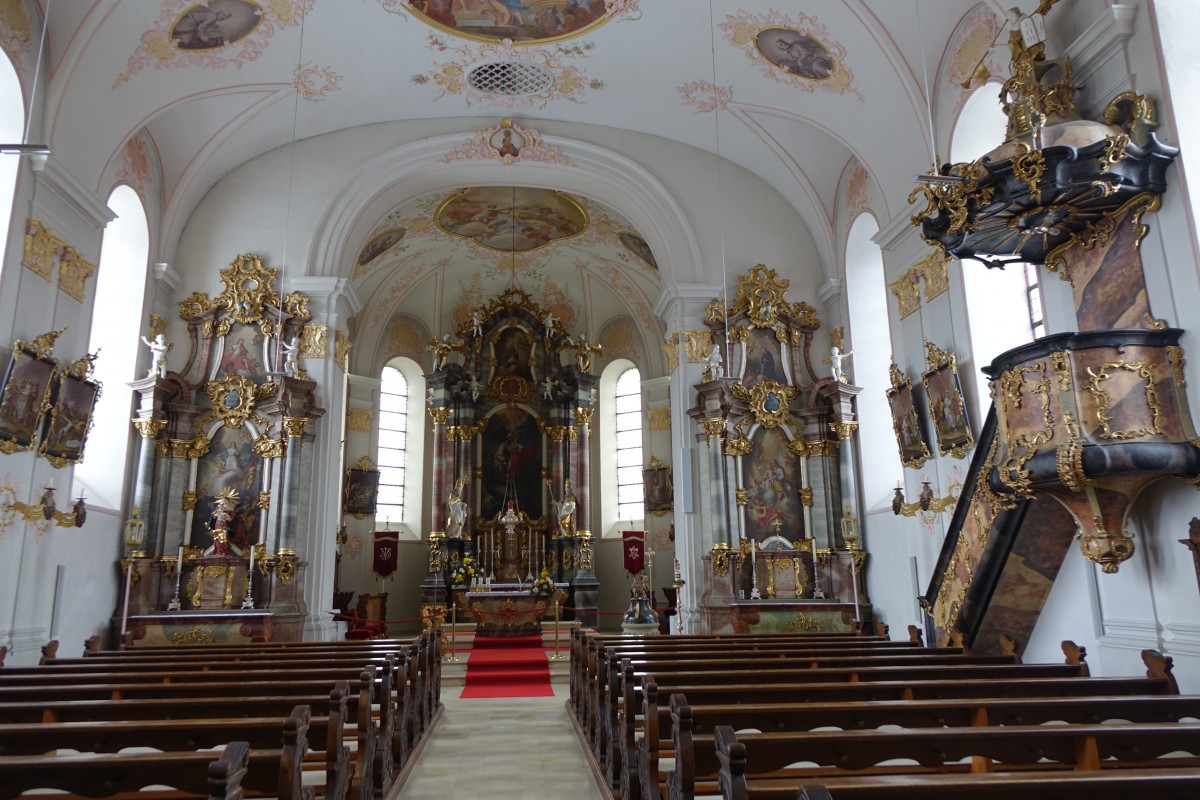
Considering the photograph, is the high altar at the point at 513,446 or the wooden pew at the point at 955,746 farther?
the high altar at the point at 513,446

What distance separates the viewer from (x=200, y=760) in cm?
321

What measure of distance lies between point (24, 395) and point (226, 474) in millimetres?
3831

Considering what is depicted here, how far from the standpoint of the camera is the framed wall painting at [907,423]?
1049 centimetres

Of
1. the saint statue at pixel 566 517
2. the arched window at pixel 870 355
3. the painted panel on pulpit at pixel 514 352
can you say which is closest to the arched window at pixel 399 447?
the painted panel on pulpit at pixel 514 352

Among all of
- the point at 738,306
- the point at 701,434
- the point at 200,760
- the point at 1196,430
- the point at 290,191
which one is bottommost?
the point at 200,760

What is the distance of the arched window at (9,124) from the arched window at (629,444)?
46.5 ft

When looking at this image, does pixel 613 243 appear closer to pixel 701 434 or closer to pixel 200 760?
pixel 701 434

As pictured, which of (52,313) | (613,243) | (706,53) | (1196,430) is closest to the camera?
(1196,430)

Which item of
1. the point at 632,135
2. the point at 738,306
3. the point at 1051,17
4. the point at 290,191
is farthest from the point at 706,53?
the point at 290,191

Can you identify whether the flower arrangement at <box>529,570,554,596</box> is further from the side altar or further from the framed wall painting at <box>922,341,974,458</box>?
the framed wall painting at <box>922,341,974,458</box>

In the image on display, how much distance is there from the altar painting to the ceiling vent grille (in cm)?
514

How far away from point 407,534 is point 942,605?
14499 mm

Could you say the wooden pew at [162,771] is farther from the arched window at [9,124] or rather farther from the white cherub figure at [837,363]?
the white cherub figure at [837,363]

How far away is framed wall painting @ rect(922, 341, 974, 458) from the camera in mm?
9570
